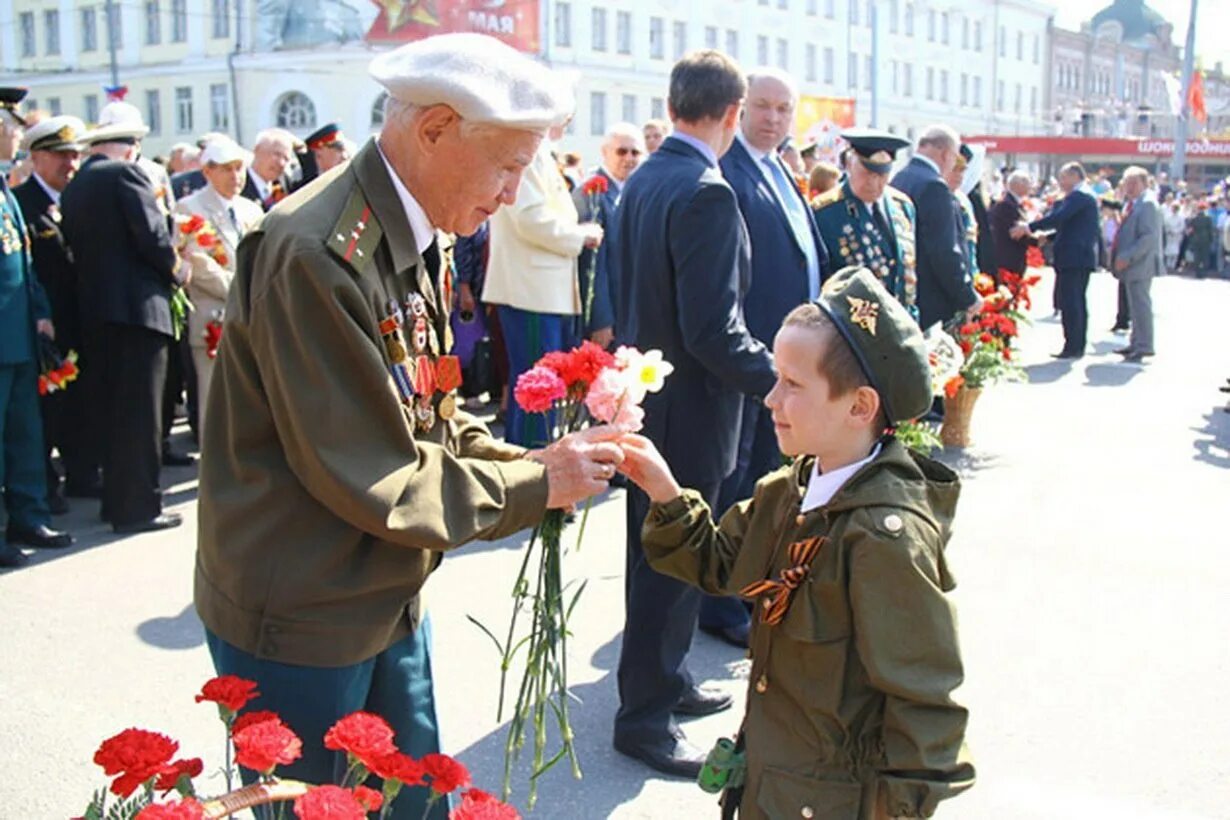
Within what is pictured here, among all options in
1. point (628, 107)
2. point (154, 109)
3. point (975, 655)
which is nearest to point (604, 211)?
point (975, 655)

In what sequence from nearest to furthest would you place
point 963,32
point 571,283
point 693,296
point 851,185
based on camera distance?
point 693,296 < point 851,185 < point 571,283 < point 963,32

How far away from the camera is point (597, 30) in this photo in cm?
5438

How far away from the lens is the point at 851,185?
6004 millimetres

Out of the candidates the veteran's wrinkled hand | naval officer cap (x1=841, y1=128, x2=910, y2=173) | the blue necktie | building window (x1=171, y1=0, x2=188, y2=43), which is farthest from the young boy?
building window (x1=171, y1=0, x2=188, y2=43)

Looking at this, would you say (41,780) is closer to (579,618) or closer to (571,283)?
(579,618)

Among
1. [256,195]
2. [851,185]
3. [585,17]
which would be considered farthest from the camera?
[585,17]

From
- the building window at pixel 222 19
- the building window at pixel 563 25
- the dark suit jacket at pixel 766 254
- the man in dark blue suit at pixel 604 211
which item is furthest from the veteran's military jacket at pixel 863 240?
the building window at pixel 222 19

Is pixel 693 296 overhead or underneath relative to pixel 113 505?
overhead

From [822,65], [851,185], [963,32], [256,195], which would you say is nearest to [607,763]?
[851,185]

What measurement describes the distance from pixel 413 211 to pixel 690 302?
1.64 meters

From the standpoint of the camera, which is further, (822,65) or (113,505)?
(822,65)

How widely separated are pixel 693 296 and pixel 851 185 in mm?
2604

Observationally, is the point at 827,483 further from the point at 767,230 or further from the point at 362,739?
the point at 767,230

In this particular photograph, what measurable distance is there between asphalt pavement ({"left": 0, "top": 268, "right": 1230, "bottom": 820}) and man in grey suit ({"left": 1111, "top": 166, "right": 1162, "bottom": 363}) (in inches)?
213
